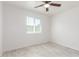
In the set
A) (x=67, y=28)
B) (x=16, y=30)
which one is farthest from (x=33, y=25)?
(x=67, y=28)

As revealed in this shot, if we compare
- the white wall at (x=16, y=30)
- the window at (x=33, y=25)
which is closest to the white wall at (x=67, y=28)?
the window at (x=33, y=25)

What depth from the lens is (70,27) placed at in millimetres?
4504

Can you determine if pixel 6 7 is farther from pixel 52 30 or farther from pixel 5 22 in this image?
pixel 52 30

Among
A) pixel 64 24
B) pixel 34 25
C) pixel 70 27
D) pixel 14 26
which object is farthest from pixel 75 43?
pixel 14 26

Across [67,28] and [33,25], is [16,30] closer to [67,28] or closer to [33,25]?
[33,25]

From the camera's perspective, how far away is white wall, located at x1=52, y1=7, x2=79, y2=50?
13.9 ft

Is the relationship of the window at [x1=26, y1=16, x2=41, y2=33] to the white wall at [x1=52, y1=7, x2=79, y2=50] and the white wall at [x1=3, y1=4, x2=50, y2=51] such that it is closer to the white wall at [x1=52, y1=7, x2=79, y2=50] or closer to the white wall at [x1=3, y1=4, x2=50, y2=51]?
the white wall at [x1=3, y1=4, x2=50, y2=51]

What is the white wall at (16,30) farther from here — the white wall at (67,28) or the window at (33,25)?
the white wall at (67,28)

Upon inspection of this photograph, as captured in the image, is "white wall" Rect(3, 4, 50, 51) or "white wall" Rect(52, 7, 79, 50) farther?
"white wall" Rect(52, 7, 79, 50)

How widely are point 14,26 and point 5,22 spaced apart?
0.47 meters

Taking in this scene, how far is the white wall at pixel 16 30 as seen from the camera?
399 centimetres

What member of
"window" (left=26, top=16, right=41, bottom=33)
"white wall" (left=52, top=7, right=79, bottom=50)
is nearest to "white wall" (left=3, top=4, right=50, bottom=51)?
"window" (left=26, top=16, right=41, bottom=33)

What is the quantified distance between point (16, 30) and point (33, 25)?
1169mm

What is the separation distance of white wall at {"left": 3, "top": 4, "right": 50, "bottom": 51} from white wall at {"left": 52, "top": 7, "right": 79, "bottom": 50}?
1.19m
